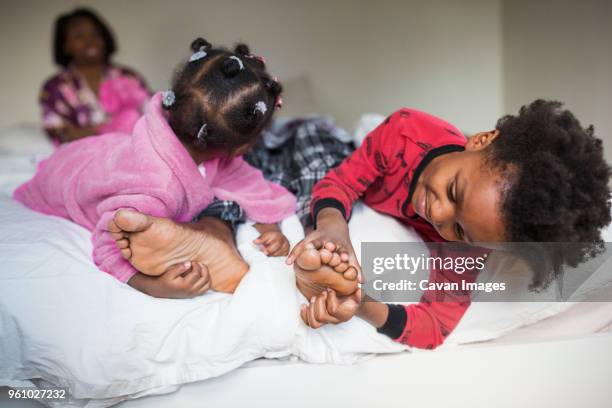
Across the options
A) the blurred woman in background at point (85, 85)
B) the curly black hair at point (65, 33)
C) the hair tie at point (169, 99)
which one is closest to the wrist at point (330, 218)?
the hair tie at point (169, 99)

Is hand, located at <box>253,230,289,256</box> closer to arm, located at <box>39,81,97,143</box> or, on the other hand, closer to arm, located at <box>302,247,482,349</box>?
arm, located at <box>302,247,482,349</box>

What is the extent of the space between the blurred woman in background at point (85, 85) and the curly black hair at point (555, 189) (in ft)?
5.42

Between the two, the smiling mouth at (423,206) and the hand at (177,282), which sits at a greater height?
the smiling mouth at (423,206)

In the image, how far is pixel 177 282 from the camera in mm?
714

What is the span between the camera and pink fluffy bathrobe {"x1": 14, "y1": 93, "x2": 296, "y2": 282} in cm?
78

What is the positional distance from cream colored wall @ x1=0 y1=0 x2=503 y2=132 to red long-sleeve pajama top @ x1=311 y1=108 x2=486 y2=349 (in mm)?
1546

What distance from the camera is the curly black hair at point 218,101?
83cm

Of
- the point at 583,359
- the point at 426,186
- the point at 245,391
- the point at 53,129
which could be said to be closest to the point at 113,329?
the point at 245,391

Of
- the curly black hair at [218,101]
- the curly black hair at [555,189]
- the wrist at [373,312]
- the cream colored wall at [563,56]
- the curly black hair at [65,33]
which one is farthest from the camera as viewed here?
the curly black hair at [65,33]

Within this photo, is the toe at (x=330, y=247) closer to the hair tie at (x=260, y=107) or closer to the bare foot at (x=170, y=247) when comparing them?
the bare foot at (x=170, y=247)

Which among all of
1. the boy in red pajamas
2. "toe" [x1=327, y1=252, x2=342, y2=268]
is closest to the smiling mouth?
Result: the boy in red pajamas

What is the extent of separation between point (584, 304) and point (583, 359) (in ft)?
0.32

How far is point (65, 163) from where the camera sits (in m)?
0.99

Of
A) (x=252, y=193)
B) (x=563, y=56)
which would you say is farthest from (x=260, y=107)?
(x=563, y=56)
